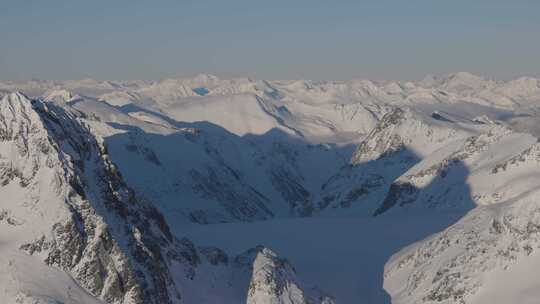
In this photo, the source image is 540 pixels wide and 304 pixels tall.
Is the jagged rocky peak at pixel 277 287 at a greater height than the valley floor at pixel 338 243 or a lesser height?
greater

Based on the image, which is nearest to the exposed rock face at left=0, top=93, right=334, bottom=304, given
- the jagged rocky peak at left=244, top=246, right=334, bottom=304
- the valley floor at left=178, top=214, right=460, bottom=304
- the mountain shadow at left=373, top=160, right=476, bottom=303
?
the jagged rocky peak at left=244, top=246, right=334, bottom=304

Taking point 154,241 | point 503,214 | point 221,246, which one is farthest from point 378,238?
point 154,241

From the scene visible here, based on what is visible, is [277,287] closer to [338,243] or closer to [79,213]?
[79,213]

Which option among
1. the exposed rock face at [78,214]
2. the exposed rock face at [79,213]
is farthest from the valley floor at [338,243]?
the exposed rock face at [79,213]

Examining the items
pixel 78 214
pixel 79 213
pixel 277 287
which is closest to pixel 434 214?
pixel 277 287

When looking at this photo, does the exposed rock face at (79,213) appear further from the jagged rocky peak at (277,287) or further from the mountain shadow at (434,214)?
the mountain shadow at (434,214)
